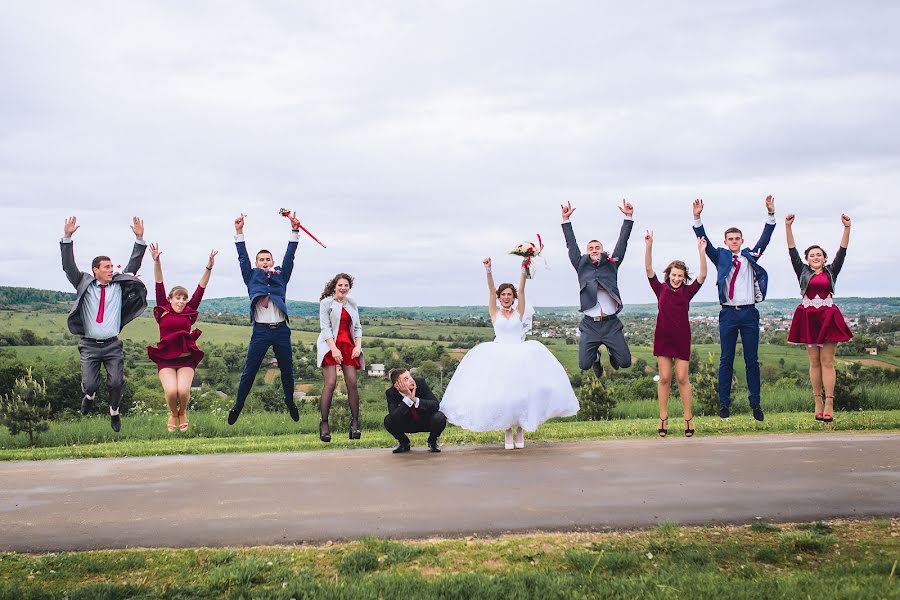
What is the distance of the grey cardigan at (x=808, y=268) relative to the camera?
1410 centimetres

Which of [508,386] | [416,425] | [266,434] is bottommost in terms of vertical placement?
[266,434]

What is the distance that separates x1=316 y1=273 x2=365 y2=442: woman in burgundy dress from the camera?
1423 centimetres

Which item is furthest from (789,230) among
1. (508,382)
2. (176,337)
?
(176,337)

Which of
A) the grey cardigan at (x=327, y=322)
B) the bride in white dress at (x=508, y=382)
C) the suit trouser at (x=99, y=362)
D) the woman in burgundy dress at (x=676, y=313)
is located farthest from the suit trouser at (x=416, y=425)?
the suit trouser at (x=99, y=362)

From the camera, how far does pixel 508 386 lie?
1302 cm

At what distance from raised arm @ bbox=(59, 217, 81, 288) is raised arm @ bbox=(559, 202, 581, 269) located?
8599mm

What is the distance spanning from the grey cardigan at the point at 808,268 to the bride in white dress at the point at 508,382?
4.74 m

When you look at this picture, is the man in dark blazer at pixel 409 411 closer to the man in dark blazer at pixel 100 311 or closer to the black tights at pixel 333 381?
the black tights at pixel 333 381

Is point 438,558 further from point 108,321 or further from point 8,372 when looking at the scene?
point 8,372

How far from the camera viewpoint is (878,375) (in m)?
24.6

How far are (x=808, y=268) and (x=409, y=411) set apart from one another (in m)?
7.66

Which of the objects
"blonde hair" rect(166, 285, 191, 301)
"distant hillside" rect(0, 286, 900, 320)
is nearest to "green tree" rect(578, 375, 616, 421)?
"distant hillside" rect(0, 286, 900, 320)

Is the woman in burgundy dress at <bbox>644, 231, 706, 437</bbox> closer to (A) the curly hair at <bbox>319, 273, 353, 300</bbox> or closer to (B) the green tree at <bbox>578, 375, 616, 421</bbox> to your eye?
(A) the curly hair at <bbox>319, 273, 353, 300</bbox>

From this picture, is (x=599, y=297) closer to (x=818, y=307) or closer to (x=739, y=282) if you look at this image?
(x=739, y=282)
